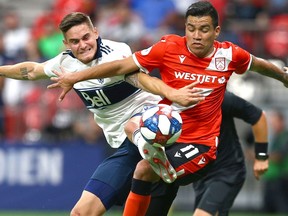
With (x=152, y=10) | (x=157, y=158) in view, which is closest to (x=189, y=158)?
(x=157, y=158)

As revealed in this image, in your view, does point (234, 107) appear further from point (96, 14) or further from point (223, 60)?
point (96, 14)

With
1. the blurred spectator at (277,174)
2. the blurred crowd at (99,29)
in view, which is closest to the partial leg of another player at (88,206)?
the blurred crowd at (99,29)

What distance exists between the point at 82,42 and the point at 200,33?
1209mm

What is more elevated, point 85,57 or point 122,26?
point 85,57

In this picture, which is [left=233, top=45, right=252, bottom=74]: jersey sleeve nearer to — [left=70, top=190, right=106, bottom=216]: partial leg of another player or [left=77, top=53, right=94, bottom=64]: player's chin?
[left=77, top=53, right=94, bottom=64]: player's chin

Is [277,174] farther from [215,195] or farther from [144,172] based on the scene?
[144,172]

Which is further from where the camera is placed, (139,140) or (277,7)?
(277,7)

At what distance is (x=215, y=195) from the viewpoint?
9.94m

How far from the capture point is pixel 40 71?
31.2 ft

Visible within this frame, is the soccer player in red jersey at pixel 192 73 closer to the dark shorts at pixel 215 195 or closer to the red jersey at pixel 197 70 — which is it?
the red jersey at pixel 197 70

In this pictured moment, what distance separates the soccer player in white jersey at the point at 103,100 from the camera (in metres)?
9.02

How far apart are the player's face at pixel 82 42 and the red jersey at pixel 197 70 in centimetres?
62

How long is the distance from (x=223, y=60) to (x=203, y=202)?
71.6 inches

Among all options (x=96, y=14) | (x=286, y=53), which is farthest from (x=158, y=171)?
(x=96, y=14)
